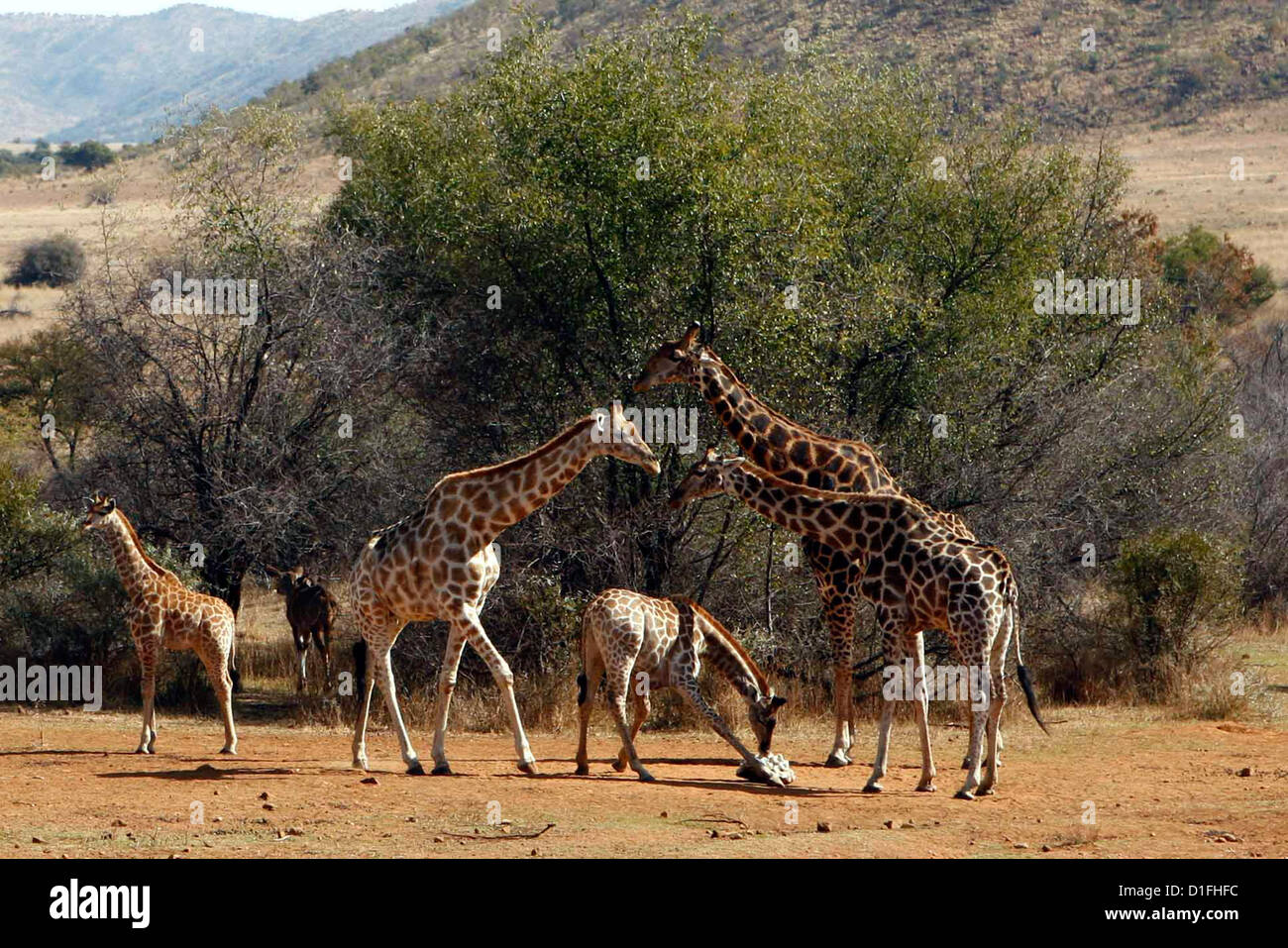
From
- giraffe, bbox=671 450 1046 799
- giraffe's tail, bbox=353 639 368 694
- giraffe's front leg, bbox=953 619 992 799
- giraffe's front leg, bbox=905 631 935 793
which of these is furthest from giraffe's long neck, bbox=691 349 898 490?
giraffe's tail, bbox=353 639 368 694

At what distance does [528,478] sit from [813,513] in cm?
255

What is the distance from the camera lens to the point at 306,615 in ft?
57.7

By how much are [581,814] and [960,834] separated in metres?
2.65

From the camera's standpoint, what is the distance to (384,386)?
61.5 ft

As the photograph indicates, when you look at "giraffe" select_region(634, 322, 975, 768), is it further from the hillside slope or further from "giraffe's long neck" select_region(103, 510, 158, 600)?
the hillside slope

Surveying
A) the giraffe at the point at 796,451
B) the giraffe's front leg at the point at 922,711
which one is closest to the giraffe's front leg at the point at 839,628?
the giraffe at the point at 796,451

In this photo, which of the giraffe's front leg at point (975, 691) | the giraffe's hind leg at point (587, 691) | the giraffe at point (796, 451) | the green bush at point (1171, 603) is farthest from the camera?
the green bush at point (1171, 603)

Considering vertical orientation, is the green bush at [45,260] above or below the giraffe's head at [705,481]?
above

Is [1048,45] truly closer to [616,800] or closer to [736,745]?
[736,745]

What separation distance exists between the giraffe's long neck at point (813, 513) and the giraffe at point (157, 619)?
Result: 483 cm

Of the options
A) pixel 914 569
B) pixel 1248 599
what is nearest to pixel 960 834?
pixel 914 569

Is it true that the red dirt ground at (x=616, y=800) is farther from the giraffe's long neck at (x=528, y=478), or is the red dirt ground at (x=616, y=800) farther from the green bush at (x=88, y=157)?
the green bush at (x=88, y=157)

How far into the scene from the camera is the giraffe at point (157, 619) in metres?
13.6

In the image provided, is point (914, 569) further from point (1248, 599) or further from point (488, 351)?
point (1248, 599)
